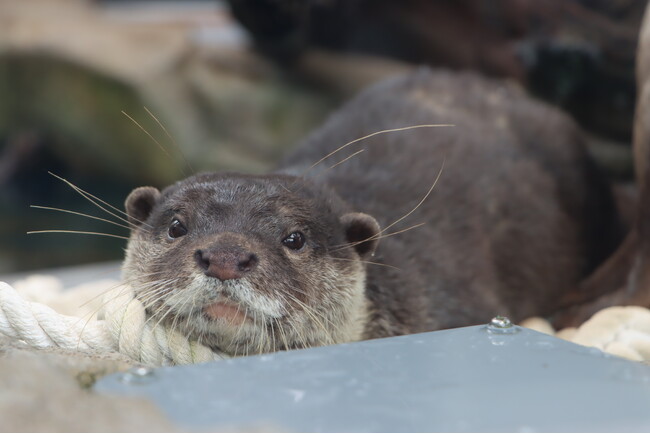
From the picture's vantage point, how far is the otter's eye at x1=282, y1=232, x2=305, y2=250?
2594 mm

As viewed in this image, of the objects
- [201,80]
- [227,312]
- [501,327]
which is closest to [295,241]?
[227,312]

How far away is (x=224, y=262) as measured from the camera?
221cm

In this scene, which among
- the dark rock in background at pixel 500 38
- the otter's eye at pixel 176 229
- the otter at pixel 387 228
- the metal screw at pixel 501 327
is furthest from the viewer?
the dark rock in background at pixel 500 38

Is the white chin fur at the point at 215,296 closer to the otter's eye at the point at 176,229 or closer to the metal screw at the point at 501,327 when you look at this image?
the otter's eye at the point at 176,229

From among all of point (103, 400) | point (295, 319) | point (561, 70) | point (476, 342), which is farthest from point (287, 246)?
point (561, 70)

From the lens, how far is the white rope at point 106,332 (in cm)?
217

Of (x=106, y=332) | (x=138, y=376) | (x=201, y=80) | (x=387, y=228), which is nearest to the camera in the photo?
(x=138, y=376)

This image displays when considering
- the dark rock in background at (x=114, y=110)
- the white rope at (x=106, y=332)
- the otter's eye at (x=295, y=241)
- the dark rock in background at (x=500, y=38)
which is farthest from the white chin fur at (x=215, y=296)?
the dark rock in background at (x=114, y=110)

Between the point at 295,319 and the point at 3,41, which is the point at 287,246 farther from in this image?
the point at 3,41

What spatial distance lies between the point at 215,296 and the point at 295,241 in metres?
0.47

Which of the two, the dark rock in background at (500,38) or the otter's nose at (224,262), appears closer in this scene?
the otter's nose at (224,262)

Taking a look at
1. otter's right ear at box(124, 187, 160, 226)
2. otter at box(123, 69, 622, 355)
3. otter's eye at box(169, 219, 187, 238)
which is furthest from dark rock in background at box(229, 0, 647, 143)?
otter's eye at box(169, 219, 187, 238)

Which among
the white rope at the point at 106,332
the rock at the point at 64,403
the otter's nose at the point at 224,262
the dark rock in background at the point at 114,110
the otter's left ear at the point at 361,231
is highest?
the dark rock in background at the point at 114,110

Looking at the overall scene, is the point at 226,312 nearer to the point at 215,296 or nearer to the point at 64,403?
the point at 215,296
